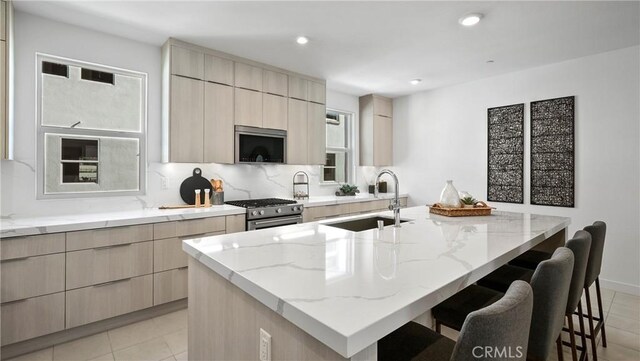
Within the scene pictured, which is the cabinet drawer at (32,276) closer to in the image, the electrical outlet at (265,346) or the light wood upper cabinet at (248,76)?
the electrical outlet at (265,346)

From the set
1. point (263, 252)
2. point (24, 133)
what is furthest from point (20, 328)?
point (263, 252)

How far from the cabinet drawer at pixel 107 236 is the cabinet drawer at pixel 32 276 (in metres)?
0.12

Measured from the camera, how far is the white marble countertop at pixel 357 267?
2.75 ft

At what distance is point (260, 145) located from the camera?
3.82 meters

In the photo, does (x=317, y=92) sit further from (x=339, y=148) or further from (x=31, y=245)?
(x=31, y=245)

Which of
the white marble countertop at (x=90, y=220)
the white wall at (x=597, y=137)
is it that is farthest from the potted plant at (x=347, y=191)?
the white marble countertop at (x=90, y=220)

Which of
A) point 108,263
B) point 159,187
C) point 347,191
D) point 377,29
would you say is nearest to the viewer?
point 108,263

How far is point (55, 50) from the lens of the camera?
2729 millimetres

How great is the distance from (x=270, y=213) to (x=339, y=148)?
2239 millimetres

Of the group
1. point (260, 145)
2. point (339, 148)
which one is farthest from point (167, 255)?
point (339, 148)

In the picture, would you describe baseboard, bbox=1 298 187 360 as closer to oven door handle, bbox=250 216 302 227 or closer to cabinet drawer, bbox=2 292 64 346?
cabinet drawer, bbox=2 292 64 346

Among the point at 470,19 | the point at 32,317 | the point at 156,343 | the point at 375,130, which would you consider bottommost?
the point at 156,343

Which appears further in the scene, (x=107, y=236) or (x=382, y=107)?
(x=382, y=107)

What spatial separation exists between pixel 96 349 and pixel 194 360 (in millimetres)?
1316
